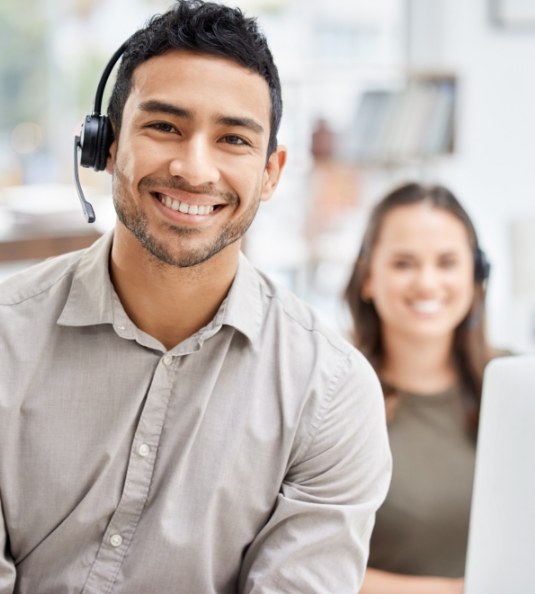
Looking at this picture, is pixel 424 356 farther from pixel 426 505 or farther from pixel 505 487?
pixel 505 487

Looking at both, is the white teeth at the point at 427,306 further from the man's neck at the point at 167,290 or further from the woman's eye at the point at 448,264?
the man's neck at the point at 167,290

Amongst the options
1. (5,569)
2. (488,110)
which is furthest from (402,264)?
(488,110)

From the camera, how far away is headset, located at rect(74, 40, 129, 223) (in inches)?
50.7

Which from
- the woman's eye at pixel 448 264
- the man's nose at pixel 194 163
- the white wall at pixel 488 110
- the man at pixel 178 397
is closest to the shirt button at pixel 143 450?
the man at pixel 178 397

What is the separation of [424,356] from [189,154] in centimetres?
85

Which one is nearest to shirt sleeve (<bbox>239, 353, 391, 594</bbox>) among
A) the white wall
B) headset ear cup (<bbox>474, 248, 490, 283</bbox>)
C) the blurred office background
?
headset ear cup (<bbox>474, 248, 490, 283</bbox>)

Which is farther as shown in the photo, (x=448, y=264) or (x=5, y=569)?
(x=448, y=264)

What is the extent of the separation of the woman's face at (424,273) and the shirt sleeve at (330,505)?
545 mm

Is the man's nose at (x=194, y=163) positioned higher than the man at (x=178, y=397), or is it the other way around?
the man's nose at (x=194, y=163)

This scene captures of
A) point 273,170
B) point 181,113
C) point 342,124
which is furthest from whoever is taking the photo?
point 342,124

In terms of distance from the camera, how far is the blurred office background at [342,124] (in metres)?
3.58

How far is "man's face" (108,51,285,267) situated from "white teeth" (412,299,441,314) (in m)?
0.67

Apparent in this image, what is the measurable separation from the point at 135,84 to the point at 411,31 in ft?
9.99

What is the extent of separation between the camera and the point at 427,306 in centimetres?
186
